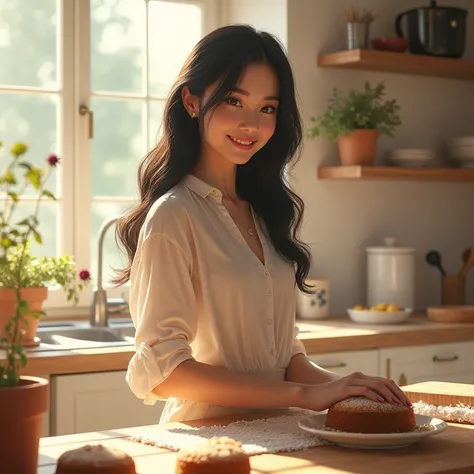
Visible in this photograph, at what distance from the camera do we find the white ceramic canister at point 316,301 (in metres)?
3.94

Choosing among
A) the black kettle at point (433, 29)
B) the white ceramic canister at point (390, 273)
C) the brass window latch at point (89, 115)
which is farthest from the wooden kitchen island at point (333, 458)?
the black kettle at point (433, 29)

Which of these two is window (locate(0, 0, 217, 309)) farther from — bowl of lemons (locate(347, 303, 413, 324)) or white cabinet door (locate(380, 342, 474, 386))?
white cabinet door (locate(380, 342, 474, 386))

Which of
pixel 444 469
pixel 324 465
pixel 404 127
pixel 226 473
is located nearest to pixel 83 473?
pixel 226 473

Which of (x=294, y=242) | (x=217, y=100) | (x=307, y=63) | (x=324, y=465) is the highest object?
(x=307, y=63)

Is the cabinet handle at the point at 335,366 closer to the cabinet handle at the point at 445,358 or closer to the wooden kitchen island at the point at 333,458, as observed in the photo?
the cabinet handle at the point at 445,358

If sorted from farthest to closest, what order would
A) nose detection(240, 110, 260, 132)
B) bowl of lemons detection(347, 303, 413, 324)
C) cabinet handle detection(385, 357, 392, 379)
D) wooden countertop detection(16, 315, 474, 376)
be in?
bowl of lemons detection(347, 303, 413, 324), cabinet handle detection(385, 357, 392, 379), wooden countertop detection(16, 315, 474, 376), nose detection(240, 110, 260, 132)

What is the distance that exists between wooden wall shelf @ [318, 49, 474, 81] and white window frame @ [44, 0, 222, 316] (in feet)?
3.08

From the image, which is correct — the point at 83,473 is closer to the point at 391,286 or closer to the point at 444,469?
the point at 444,469

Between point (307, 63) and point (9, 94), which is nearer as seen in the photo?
point (9, 94)

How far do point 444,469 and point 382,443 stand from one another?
0.51ft

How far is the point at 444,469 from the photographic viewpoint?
1.52 metres

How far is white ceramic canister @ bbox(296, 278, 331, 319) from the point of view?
3.94m

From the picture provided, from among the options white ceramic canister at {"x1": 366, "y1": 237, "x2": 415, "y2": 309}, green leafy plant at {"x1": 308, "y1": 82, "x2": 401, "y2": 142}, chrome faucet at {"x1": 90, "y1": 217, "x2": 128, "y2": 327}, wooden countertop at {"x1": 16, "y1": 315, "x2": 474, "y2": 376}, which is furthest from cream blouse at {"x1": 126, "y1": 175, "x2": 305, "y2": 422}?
white ceramic canister at {"x1": 366, "y1": 237, "x2": 415, "y2": 309}

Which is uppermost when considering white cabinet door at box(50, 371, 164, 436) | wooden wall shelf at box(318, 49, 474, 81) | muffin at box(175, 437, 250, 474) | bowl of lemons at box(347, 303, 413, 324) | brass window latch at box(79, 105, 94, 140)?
wooden wall shelf at box(318, 49, 474, 81)
